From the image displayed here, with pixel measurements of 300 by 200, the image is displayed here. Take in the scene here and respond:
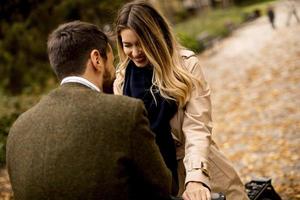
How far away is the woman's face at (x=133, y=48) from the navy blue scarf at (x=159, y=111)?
0.05 meters

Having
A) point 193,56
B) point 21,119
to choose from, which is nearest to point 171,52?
point 193,56

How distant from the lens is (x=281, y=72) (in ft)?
39.6

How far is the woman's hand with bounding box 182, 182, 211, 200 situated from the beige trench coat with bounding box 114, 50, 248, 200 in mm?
29

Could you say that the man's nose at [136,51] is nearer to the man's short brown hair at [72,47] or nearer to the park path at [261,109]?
the man's short brown hair at [72,47]

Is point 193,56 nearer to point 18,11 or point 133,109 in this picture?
point 133,109

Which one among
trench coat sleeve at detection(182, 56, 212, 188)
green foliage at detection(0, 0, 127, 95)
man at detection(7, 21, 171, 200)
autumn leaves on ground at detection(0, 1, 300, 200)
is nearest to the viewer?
man at detection(7, 21, 171, 200)

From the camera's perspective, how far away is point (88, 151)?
6.09 ft

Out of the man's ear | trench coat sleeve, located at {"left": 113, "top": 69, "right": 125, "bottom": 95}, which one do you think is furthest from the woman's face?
the man's ear

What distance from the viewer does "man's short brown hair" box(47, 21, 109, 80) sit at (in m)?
2.04

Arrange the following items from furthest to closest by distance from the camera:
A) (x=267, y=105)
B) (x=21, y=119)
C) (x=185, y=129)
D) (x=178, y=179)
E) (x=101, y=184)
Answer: (x=267, y=105) < (x=178, y=179) < (x=185, y=129) < (x=21, y=119) < (x=101, y=184)

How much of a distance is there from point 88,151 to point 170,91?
0.83 m

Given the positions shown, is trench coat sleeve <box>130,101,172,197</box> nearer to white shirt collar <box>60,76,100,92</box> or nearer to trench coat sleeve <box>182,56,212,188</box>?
white shirt collar <box>60,76,100,92</box>

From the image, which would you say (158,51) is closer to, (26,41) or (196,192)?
(196,192)

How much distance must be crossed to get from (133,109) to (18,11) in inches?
380
